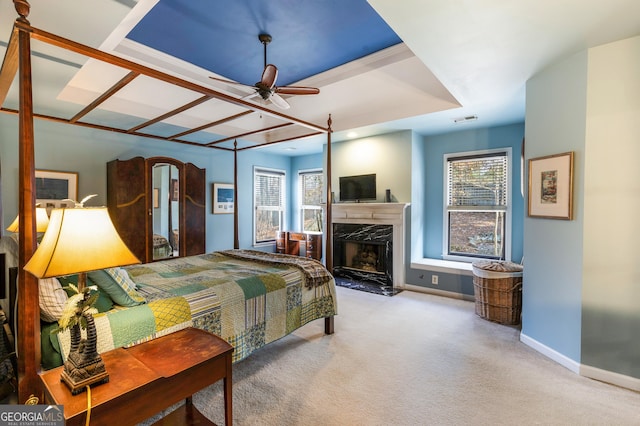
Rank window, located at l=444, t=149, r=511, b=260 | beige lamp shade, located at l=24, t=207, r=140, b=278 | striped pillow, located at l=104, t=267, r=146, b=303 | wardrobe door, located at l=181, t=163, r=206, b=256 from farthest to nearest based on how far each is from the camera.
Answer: wardrobe door, located at l=181, t=163, r=206, b=256 → window, located at l=444, t=149, r=511, b=260 → striped pillow, located at l=104, t=267, r=146, b=303 → beige lamp shade, located at l=24, t=207, r=140, b=278

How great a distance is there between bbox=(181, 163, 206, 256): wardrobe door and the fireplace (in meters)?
2.30

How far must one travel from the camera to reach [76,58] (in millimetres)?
2348

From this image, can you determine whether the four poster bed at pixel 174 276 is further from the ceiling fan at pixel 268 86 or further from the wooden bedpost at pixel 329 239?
Answer: the ceiling fan at pixel 268 86

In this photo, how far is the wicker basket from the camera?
10.9ft

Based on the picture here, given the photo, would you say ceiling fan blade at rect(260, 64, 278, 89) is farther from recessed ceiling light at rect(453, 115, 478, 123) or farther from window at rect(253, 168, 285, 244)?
→ window at rect(253, 168, 285, 244)

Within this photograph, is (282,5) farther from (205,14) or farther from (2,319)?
(2,319)

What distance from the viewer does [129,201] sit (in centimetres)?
403

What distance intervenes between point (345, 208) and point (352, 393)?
134 inches

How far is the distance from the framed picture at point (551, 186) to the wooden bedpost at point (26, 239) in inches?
137

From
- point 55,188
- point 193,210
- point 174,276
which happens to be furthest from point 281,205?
point 174,276

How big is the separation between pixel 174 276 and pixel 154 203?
7.00 ft

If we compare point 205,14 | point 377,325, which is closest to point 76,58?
point 205,14

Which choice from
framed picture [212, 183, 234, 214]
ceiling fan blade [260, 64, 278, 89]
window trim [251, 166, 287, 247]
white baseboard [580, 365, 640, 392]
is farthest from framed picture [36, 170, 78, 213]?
white baseboard [580, 365, 640, 392]

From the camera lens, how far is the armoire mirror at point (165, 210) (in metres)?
4.27
